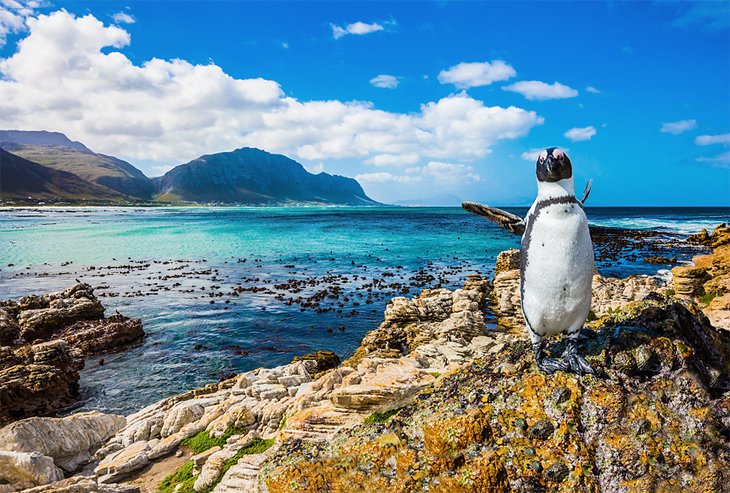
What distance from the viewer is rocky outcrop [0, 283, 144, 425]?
14.0m

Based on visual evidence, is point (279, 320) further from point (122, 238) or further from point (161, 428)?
point (122, 238)

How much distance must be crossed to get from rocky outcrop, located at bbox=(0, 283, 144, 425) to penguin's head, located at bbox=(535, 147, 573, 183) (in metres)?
17.5

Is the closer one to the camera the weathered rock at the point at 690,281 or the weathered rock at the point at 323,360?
the weathered rock at the point at 323,360

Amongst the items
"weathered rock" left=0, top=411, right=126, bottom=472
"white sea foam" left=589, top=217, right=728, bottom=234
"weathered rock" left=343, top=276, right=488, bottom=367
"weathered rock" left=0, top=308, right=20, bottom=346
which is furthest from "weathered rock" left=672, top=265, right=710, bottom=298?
"white sea foam" left=589, top=217, right=728, bottom=234

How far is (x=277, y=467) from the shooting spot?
4.17 meters

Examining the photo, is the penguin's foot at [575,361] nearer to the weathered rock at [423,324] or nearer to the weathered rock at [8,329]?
the weathered rock at [423,324]

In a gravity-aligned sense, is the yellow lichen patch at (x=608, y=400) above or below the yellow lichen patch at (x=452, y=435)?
above

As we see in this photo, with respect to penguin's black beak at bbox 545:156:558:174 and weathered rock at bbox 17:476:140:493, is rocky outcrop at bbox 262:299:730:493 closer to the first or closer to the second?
penguin's black beak at bbox 545:156:558:174

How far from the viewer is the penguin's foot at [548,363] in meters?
4.25

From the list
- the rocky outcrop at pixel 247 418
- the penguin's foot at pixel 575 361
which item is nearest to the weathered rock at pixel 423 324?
the rocky outcrop at pixel 247 418

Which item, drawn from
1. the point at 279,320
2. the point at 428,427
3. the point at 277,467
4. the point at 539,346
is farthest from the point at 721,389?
the point at 279,320

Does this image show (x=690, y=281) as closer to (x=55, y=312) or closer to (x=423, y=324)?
(x=423, y=324)

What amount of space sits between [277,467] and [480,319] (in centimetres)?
1452

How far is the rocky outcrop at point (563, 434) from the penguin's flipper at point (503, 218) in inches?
67.7
